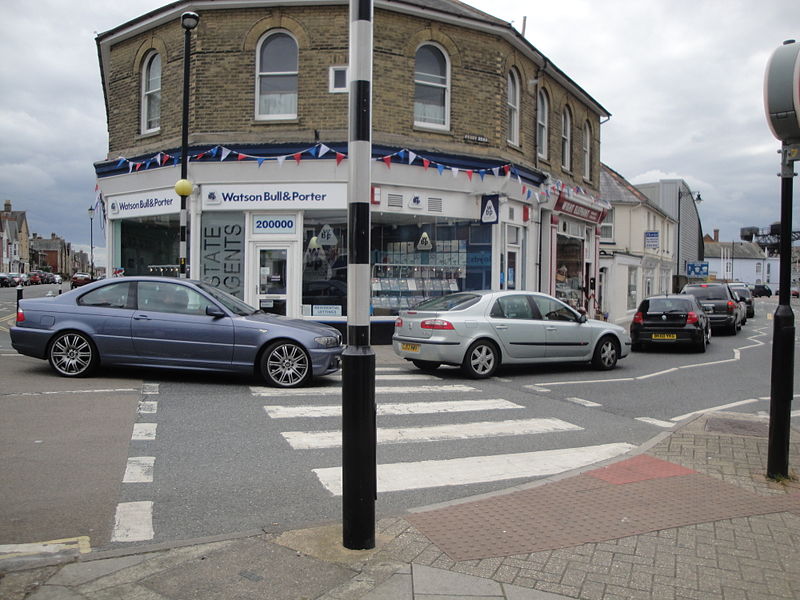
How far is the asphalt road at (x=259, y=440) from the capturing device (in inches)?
181


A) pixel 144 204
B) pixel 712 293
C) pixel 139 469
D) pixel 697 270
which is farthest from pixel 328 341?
pixel 697 270

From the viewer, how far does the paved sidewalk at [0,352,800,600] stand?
3.36 m

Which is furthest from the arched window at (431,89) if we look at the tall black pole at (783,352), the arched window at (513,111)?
the tall black pole at (783,352)

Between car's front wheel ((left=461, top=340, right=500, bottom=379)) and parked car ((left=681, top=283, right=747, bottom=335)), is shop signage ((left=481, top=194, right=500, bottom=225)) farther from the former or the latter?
parked car ((left=681, top=283, right=747, bottom=335))

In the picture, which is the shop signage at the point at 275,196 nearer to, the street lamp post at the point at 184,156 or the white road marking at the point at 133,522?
the street lamp post at the point at 184,156

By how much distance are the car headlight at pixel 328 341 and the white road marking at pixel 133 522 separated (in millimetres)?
4960

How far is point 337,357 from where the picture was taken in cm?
987

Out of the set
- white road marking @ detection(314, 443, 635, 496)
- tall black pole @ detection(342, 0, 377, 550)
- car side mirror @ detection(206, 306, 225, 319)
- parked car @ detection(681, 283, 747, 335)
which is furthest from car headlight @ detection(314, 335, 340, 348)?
parked car @ detection(681, 283, 747, 335)

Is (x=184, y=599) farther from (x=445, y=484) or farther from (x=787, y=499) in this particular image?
(x=787, y=499)

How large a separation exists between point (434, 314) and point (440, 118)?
7.54m

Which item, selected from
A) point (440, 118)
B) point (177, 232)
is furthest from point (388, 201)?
point (177, 232)

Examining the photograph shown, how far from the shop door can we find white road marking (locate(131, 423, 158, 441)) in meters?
8.98

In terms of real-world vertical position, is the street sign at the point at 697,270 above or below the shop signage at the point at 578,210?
below

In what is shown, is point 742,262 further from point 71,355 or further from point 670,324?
point 71,355
